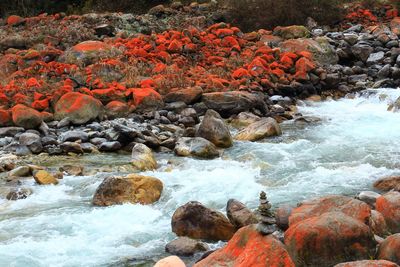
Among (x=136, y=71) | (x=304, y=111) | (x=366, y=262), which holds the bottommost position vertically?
(x=304, y=111)

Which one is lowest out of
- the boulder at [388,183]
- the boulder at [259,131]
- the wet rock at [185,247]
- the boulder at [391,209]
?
the boulder at [259,131]

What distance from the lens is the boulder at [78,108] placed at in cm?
1204

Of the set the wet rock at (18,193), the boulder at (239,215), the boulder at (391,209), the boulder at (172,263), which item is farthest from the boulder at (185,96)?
the boulder at (172,263)

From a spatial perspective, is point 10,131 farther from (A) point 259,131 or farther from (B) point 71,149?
(A) point 259,131

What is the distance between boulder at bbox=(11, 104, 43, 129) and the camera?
37.5 ft

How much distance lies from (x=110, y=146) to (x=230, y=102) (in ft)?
12.5

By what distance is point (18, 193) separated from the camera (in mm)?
8031

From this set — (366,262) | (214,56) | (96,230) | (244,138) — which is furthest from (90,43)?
(366,262)

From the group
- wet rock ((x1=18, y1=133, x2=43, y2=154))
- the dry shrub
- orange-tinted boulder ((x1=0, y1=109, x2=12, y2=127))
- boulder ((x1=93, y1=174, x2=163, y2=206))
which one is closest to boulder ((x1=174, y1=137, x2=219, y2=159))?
boulder ((x1=93, y1=174, x2=163, y2=206))

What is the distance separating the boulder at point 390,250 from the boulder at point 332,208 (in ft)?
1.97

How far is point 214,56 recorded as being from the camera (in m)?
16.7

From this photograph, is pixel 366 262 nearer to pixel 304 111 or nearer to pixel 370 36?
pixel 304 111

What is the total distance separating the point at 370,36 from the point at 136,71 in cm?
895

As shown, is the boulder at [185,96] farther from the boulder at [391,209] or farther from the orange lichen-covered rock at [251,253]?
the orange lichen-covered rock at [251,253]
